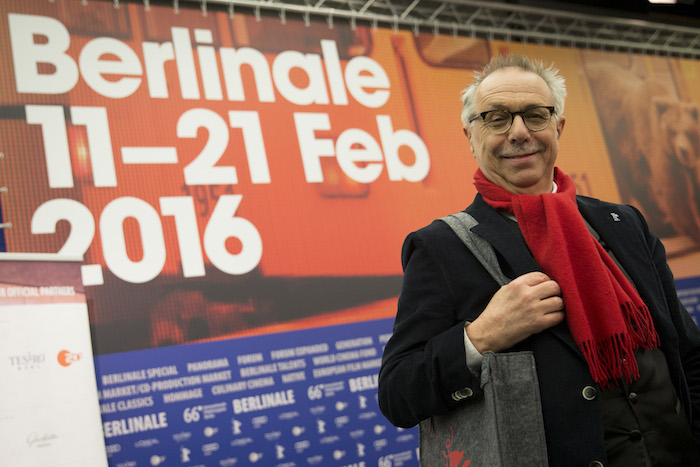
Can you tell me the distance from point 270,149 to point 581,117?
213 centimetres

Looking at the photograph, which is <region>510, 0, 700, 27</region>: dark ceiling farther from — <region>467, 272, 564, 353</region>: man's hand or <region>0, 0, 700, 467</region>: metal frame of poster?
<region>467, 272, 564, 353</region>: man's hand

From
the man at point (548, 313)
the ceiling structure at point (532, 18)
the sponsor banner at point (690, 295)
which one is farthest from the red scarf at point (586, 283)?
the sponsor banner at point (690, 295)

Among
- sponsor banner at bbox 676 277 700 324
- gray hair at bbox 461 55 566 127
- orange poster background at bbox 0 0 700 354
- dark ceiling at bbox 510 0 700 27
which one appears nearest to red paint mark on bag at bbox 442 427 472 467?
gray hair at bbox 461 55 566 127

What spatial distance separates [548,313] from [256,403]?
2201mm

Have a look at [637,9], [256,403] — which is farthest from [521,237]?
[637,9]

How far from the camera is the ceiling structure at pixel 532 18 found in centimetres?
382

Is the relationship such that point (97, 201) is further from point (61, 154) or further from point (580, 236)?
point (580, 236)

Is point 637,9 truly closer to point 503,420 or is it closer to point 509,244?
point 509,244

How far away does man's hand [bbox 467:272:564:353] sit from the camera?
120 centimetres

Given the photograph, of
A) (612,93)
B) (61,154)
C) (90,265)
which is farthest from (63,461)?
(612,93)

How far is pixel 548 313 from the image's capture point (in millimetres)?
1242

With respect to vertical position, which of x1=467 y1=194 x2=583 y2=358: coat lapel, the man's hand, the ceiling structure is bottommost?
the man's hand

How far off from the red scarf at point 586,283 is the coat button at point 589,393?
0.02 metres

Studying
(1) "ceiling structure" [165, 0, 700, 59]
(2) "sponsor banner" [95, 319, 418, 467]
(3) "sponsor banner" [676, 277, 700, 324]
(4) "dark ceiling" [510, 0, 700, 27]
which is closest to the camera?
(2) "sponsor banner" [95, 319, 418, 467]
